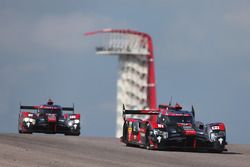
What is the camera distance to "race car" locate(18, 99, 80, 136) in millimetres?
44469

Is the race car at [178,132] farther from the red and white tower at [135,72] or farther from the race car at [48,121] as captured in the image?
the red and white tower at [135,72]

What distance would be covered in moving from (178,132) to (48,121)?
16.1 m

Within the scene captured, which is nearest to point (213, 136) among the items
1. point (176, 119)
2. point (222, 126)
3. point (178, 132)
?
point (222, 126)

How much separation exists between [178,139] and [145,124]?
2.04m

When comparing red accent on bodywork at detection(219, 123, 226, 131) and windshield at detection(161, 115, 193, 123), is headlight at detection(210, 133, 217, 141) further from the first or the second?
windshield at detection(161, 115, 193, 123)

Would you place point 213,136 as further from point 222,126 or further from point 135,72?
point 135,72

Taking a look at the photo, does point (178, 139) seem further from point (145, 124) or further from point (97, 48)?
point (97, 48)

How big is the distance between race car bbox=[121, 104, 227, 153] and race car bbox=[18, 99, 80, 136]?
1314cm

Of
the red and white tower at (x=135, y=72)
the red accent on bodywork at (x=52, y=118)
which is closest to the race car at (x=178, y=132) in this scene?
the red accent on bodywork at (x=52, y=118)

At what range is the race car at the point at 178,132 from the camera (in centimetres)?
2942

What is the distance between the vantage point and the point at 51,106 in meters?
45.9

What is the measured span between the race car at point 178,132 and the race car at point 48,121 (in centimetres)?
1314

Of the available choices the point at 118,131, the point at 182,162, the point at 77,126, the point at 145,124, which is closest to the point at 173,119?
the point at 145,124

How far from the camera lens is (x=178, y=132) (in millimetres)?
29641
